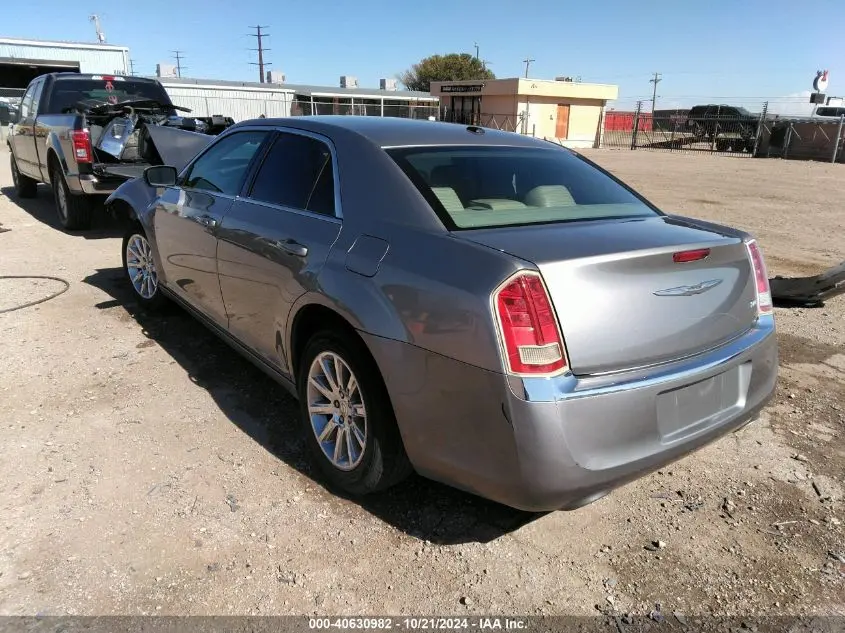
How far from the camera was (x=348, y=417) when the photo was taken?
2.87m

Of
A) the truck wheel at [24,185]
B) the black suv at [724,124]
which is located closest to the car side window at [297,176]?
the truck wheel at [24,185]

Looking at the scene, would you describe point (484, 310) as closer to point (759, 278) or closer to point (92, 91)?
point (759, 278)

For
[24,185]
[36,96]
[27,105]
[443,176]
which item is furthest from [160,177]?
[24,185]

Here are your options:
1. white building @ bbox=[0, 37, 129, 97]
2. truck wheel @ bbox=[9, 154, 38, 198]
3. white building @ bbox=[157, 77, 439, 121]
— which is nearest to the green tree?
white building @ bbox=[157, 77, 439, 121]

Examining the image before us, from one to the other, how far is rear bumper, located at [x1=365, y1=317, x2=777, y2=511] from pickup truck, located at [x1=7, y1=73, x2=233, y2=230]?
607 cm

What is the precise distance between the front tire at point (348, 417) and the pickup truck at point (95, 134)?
531cm

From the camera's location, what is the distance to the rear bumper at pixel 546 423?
2105mm

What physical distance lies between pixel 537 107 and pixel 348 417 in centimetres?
4010

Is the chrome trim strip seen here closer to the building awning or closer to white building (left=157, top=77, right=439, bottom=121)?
white building (left=157, top=77, right=439, bottom=121)

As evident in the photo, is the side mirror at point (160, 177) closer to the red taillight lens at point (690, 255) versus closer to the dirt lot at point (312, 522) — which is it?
the dirt lot at point (312, 522)

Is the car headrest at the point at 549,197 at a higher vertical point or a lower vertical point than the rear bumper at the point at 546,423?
higher

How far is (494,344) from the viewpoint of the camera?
6.95ft

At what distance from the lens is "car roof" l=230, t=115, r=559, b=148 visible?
3121mm

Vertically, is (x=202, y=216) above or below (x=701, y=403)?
above
